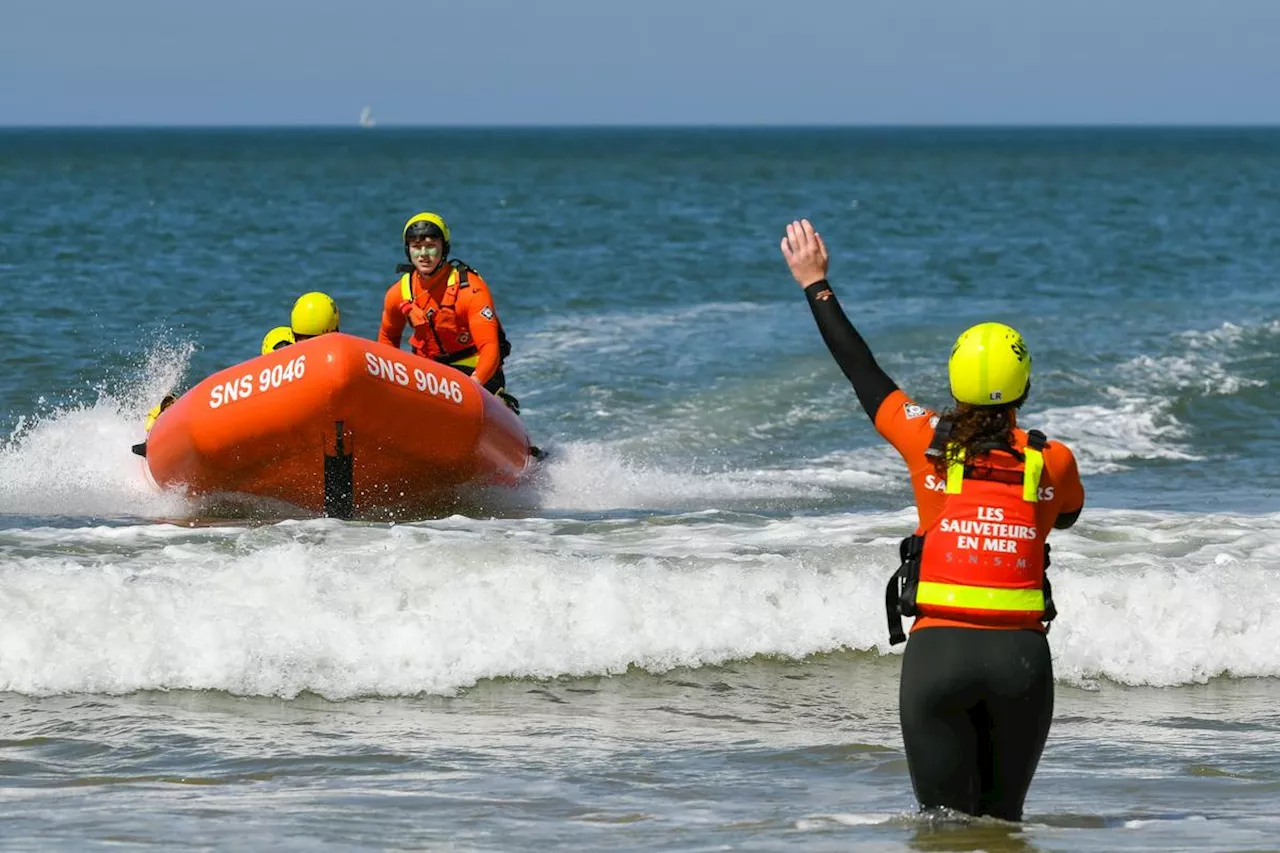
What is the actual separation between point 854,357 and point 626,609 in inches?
137

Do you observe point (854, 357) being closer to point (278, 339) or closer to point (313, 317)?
point (313, 317)

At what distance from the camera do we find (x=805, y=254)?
13.8 ft

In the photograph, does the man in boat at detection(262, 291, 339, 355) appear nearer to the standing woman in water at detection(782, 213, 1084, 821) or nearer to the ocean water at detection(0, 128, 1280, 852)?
the ocean water at detection(0, 128, 1280, 852)

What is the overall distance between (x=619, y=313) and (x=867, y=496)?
29.8 ft

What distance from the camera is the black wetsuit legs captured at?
4.00 metres

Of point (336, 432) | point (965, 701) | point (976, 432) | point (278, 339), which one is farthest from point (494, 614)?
point (976, 432)

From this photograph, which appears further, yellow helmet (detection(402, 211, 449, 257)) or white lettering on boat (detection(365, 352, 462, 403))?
yellow helmet (detection(402, 211, 449, 257))

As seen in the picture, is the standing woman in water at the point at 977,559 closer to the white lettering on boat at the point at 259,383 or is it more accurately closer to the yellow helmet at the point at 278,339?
the white lettering on boat at the point at 259,383

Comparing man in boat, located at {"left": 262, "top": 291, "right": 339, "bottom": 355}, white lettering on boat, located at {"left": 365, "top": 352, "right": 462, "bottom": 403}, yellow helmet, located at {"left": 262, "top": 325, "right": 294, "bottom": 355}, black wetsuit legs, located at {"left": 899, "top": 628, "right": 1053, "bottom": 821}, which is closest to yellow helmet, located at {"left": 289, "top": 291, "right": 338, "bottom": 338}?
man in boat, located at {"left": 262, "top": 291, "right": 339, "bottom": 355}

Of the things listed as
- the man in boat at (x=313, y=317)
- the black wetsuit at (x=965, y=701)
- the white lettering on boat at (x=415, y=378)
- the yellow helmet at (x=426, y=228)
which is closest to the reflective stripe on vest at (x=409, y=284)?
the yellow helmet at (x=426, y=228)

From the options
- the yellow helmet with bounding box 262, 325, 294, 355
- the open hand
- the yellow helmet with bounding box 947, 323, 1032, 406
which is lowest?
the yellow helmet with bounding box 947, 323, 1032, 406

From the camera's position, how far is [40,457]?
37.3 feet

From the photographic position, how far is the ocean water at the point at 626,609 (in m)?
5.12

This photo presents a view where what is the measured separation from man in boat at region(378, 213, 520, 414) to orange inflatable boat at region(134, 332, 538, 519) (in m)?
0.49
